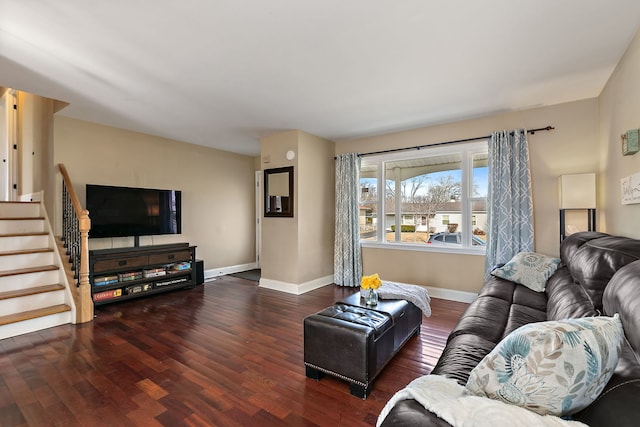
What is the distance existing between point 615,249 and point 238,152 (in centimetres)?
573

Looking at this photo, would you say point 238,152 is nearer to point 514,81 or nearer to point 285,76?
point 285,76

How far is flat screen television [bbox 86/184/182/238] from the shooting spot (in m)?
4.02

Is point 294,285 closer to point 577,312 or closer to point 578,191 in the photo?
point 577,312

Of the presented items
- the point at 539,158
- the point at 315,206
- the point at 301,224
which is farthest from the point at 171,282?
the point at 539,158

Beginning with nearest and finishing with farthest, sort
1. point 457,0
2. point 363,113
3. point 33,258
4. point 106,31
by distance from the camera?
point 457,0 < point 106,31 < point 33,258 < point 363,113

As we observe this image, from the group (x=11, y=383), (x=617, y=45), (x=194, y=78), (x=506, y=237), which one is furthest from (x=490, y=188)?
(x=11, y=383)

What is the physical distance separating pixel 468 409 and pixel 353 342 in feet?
3.84

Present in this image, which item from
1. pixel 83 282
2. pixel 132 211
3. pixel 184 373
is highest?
pixel 132 211

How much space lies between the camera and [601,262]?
1.71m

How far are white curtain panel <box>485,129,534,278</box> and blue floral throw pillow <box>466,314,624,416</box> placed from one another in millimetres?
3027

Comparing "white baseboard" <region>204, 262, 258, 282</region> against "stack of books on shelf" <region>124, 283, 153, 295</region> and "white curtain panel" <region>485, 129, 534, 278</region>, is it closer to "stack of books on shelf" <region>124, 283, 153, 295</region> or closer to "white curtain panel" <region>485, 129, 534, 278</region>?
"stack of books on shelf" <region>124, 283, 153, 295</region>

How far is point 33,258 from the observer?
348 centimetres

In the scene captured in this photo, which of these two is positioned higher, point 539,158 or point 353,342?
point 539,158

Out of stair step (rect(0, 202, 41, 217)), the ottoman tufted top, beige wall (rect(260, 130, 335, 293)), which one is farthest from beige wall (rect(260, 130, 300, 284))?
stair step (rect(0, 202, 41, 217))
